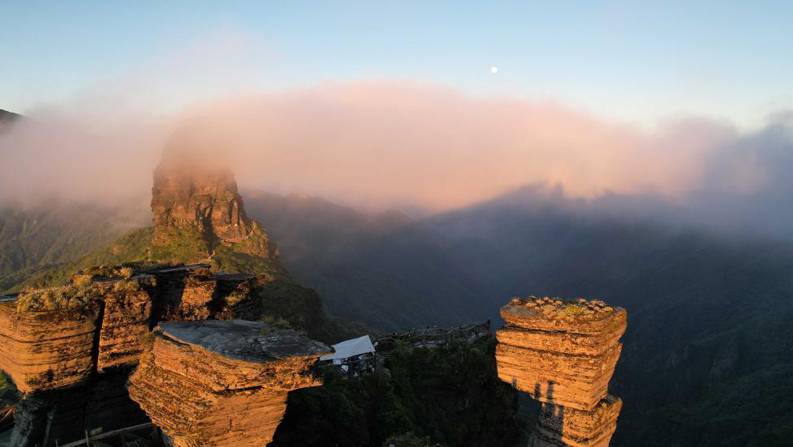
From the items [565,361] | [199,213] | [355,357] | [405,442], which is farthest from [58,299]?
[199,213]

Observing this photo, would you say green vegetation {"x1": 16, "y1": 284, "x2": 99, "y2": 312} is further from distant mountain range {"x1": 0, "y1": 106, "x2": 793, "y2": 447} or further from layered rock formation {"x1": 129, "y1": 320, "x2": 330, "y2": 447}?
distant mountain range {"x1": 0, "y1": 106, "x2": 793, "y2": 447}

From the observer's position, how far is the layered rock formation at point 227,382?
6398 millimetres

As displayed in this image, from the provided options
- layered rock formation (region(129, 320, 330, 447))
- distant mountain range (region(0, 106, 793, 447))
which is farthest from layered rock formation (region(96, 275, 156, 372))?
distant mountain range (region(0, 106, 793, 447))

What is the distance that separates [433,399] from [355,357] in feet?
16.2

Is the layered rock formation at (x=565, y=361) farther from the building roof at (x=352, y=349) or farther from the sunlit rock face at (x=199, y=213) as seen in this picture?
the sunlit rock face at (x=199, y=213)

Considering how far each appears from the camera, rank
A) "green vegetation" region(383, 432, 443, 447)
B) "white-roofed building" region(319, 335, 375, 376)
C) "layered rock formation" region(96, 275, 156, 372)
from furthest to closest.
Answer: "white-roofed building" region(319, 335, 375, 376)
"green vegetation" region(383, 432, 443, 447)
"layered rock formation" region(96, 275, 156, 372)

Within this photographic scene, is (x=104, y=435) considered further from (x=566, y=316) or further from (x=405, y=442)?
(x=566, y=316)

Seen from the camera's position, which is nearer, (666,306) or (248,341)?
(248,341)

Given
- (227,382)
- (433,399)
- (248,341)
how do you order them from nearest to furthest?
(227,382)
(248,341)
(433,399)

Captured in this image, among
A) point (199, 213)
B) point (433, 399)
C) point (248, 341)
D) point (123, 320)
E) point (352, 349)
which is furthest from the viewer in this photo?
point (199, 213)

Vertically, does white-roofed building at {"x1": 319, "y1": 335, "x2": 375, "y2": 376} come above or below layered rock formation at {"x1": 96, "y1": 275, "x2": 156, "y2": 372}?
below

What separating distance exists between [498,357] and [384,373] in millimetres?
16550

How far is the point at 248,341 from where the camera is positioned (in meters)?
6.78

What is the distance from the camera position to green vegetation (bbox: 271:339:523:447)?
17.2 metres
